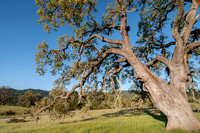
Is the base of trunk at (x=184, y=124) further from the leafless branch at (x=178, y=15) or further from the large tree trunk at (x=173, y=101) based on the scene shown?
the leafless branch at (x=178, y=15)

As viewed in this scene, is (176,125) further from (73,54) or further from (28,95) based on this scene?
(28,95)

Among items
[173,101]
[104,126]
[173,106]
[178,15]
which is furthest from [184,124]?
[178,15]

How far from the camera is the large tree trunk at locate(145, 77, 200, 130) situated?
5.11 metres

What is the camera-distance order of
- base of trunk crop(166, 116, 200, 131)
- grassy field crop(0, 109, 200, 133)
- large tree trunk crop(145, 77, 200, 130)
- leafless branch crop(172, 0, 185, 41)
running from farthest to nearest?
leafless branch crop(172, 0, 185, 41), grassy field crop(0, 109, 200, 133), large tree trunk crop(145, 77, 200, 130), base of trunk crop(166, 116, 200, 131)

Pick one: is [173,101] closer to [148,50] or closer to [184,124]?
A: [184,124]

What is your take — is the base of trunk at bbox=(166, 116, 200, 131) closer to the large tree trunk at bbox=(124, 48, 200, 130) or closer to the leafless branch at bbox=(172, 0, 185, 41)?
the large tree trunk at bbox=(124, 48, 200, 130)

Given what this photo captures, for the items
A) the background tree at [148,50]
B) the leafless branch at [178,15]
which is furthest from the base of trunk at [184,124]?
the leafless branch at [178,15]

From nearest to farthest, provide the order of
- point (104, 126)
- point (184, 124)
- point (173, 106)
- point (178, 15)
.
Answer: point (184, 124), point (173, 106), point (104, 126), point (178, 15)

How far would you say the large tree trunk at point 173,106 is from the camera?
16.8 feet

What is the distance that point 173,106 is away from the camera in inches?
220

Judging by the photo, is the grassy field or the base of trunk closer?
the base of trunk

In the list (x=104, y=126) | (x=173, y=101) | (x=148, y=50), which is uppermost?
(x=148, y=50)

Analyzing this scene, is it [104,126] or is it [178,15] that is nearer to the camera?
[104,126]

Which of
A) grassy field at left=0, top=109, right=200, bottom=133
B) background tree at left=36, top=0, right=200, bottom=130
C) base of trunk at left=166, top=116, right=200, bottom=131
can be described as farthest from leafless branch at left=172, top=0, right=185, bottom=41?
grassy field at left=0, top=109, right=200, bottom=133
